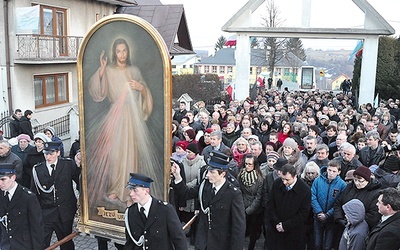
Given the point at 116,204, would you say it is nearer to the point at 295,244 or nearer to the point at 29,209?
the point at 29,209

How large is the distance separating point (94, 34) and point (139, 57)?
0.75 metres

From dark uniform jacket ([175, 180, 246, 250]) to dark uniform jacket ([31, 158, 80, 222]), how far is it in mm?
1988

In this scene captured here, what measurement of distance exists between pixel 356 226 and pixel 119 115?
3.33m

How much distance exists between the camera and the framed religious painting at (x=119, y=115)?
5.19m

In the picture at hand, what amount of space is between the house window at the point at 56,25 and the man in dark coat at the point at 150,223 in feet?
52.7

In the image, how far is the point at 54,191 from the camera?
5.94m

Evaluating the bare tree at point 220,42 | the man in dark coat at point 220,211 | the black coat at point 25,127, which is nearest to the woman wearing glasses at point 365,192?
the man in dark coat at point 220,211

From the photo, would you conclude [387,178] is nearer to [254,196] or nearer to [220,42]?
[254,196]

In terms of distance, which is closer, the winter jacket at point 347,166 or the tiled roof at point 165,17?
the winter jacket at point 347,166

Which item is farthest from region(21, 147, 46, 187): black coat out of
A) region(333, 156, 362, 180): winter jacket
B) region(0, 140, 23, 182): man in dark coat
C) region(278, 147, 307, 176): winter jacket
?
region(333, 156, 362, 180): winter jacket

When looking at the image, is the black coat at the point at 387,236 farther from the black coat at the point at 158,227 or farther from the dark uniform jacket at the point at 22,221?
the dark uniform jacket at the point at 22,221

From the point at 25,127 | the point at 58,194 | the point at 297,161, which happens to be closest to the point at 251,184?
the point at 297,161

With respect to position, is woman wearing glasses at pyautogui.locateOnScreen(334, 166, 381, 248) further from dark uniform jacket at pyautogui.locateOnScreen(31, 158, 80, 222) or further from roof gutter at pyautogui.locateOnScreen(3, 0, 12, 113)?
roof gutter at pyautogui.locateOnScreen(3, 0, 12, 113)

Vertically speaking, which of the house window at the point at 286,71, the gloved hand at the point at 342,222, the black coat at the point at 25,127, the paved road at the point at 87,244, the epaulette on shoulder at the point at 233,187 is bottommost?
the paved road at the point at 87,244
